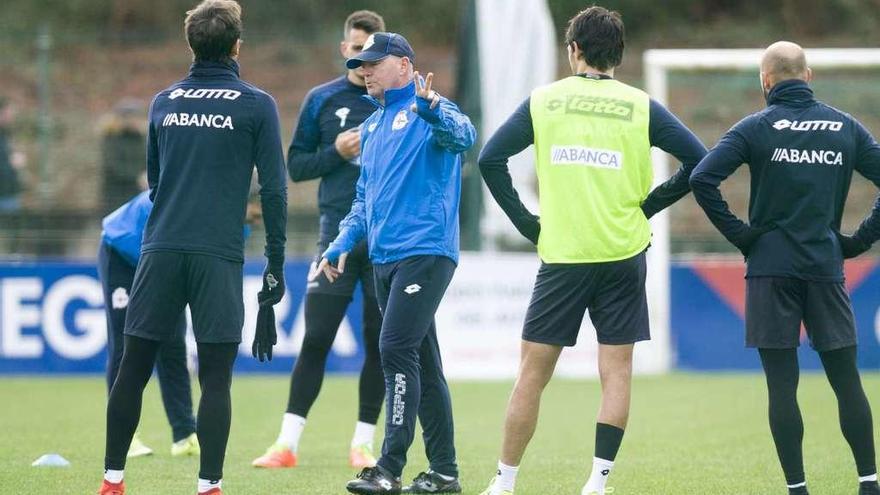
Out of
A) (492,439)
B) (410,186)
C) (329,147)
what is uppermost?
(329,147)

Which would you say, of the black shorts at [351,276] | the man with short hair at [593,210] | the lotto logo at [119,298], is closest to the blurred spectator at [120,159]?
the lotto logo at [119,298]

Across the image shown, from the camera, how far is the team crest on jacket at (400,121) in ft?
22.4

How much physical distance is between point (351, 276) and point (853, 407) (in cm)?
299

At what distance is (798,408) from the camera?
261 inches

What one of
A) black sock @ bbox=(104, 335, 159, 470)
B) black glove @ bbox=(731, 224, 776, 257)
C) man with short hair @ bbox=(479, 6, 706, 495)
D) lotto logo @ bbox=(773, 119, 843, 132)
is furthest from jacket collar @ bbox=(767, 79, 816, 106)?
black sock @ bbox=(104, 335, 159, 470)

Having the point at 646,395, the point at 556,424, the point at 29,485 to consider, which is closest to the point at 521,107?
the point at 29,485

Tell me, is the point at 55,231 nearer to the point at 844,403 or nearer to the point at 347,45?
the point at 347,45

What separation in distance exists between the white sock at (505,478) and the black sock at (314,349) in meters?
1.99

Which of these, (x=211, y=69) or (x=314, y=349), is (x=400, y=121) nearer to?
(x=211, y=69)

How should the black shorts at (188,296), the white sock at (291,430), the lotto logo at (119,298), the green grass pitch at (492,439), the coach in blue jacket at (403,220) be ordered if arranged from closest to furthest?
the black shorts at (188,296)
the coach in blue jacket at (403,220)
the green grass pitch at (492,439)
the white sock at (291,430)
the lotto logo at (119,298)

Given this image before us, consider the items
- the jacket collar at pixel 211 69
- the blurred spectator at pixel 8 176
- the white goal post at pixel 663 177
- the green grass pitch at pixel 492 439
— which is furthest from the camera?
the blurred spectator at pixel 8 176

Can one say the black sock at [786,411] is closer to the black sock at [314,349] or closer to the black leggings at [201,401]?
the black leggings at [201,401]

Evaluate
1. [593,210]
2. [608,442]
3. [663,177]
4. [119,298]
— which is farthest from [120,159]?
[608,442]

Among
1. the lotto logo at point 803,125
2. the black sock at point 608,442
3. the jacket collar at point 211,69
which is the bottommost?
the black sock at point 608,442
